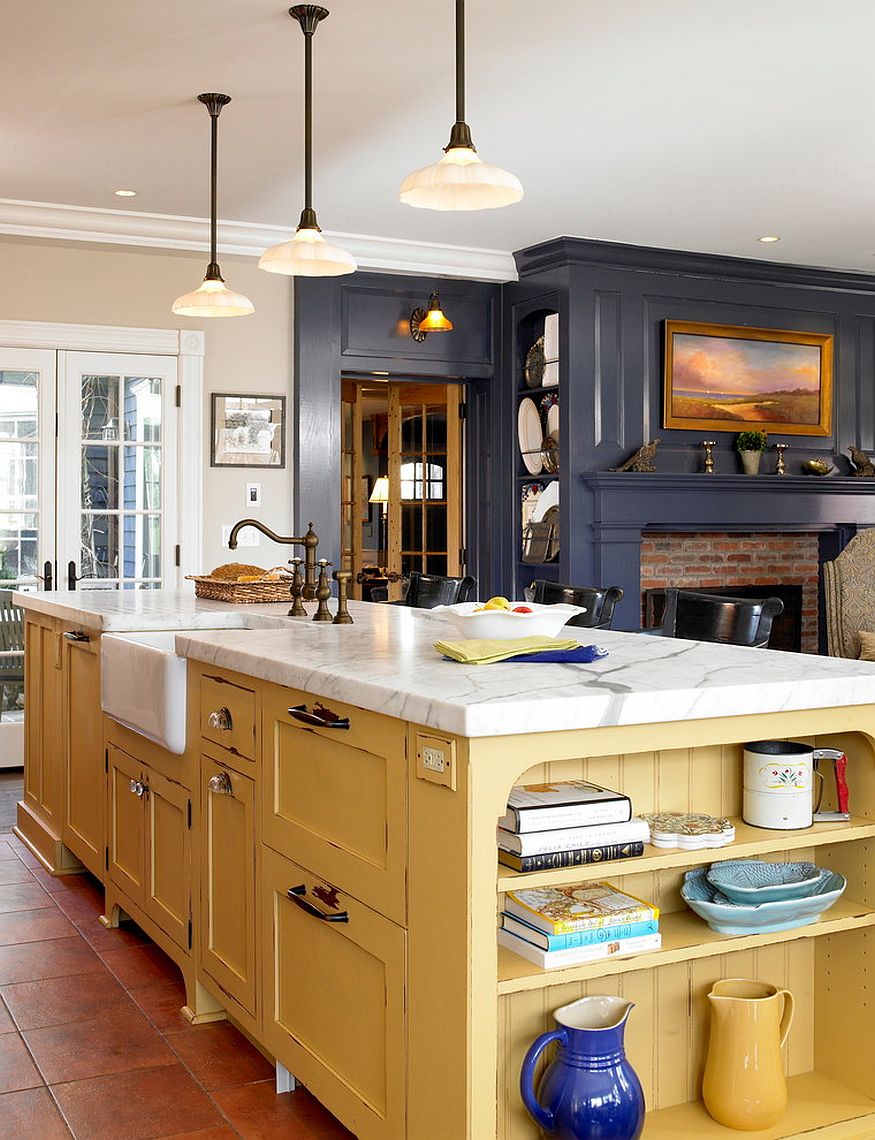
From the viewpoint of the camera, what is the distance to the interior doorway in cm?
768

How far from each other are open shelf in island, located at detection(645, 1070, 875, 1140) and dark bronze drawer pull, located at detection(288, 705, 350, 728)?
0.85 metres

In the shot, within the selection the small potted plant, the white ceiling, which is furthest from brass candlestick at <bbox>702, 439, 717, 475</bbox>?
the white ceiling

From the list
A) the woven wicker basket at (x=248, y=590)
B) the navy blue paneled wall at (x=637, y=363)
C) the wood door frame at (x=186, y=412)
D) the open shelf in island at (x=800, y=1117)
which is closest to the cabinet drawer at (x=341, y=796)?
the open shelf in island at (x=800, y=1117)

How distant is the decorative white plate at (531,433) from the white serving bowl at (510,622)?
15.5 ft

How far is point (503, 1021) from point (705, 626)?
1534 mm

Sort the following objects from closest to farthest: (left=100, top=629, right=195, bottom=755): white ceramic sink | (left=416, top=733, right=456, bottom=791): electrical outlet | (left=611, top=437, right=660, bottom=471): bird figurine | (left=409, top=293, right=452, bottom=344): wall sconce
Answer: (left=416, top=733, right=456, bottom=791): electrical outlet
(left=100, top=629, right=195, bottom=755): white ceramic sink
(left=409, top=293, right=452, bottom=344): wall sconce
(left=611, top=437, right=660, bottom=471): bird figurine

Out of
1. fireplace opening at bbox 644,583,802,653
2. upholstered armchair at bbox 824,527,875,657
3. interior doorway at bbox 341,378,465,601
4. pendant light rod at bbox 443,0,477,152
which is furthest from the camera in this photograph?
fireplace opening at bbox 644,583,802,653

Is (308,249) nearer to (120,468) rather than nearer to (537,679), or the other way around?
(537,679)

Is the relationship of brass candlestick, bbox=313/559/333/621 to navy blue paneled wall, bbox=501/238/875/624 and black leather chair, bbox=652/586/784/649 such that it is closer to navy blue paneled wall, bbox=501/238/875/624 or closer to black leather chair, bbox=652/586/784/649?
black leather chair, bbox=652/586/784/649

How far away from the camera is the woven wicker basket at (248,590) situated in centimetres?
425

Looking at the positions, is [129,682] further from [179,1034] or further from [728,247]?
[728,247]

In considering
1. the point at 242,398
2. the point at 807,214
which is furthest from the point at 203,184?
the point at 807,214

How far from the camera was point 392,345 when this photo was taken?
6918 mm

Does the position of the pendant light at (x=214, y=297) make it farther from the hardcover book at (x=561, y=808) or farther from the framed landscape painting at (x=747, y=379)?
the framed landscape painting at (x=747, y=379)
